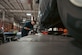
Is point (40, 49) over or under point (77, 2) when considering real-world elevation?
under

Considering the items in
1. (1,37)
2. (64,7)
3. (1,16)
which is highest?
(1,16)

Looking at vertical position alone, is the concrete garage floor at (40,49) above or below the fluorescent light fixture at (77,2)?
below

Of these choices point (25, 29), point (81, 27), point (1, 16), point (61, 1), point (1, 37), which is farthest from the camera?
point (1, 16)

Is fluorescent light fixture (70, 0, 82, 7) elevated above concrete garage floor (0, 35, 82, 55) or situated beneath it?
elevated above

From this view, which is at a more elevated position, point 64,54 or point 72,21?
point 72,21

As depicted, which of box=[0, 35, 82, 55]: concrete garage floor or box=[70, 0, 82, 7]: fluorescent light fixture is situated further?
box=[0, 35, 82, 55]: concrete garage floor

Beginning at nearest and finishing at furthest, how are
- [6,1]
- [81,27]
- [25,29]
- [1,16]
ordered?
1. [81,27]
2. [25,29]
3. [6,1]
4. [1,16]

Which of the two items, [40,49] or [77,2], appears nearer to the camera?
[77,2]

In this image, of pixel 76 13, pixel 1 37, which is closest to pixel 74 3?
pixel 76 13

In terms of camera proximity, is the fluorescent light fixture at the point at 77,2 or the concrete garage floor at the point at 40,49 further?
the concrete garage floor at the point at 40,49

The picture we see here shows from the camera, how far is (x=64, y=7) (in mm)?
808

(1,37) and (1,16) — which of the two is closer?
(1,37)

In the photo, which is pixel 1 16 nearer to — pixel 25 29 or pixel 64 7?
pixel 25 29

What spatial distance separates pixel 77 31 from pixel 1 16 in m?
13.9
